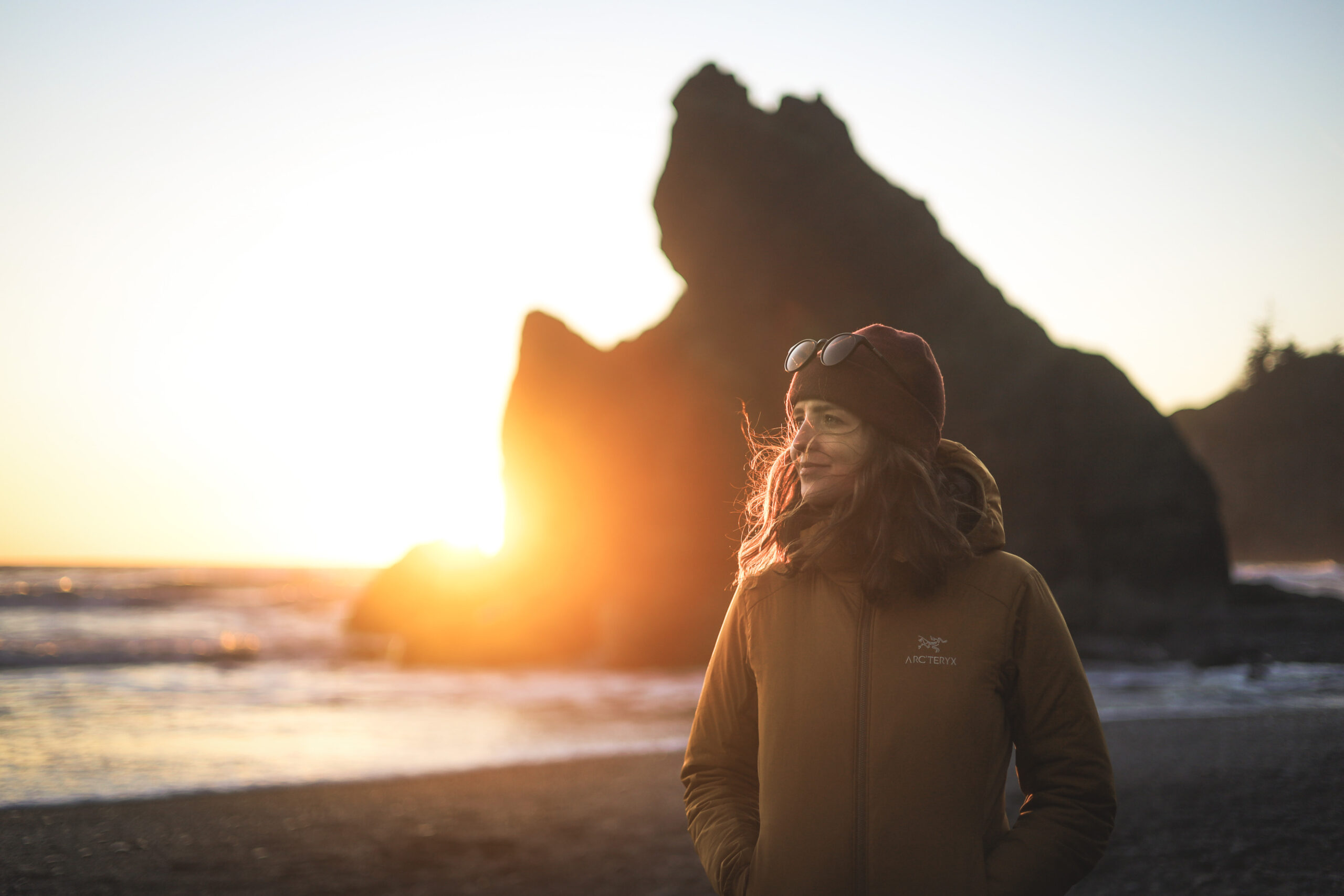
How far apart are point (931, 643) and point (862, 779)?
33 centimetres

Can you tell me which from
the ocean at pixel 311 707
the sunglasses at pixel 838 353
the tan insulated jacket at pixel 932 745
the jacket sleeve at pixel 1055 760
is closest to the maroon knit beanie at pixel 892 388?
the sunglasses at pixel 838 353

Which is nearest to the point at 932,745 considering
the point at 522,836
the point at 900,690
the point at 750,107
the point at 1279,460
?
the point at 900,690

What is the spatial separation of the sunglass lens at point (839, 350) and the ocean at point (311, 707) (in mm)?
9131

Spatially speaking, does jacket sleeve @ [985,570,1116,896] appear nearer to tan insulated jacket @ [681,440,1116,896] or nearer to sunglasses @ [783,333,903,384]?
tan insulated jacket @ [681,440,1116,896]

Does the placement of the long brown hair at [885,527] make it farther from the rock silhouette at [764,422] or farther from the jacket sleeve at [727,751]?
the rock silhouette at [764,422]

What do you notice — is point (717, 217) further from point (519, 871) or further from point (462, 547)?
point (519, 871)

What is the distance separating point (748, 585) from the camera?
1.98m

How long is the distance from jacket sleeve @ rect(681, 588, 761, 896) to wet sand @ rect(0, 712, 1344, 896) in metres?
4.21

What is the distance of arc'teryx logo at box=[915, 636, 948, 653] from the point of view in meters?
1.69

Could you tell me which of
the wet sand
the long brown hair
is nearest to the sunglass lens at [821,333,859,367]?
the long brown hair

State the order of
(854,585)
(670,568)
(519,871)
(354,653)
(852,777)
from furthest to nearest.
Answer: (354,653), (670,568), (519,871), (854,585), (852,777)

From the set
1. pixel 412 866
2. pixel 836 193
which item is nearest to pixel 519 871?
pixel 412 866

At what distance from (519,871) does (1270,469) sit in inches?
2314

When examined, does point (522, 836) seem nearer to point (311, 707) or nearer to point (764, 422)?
point (311, 707)
